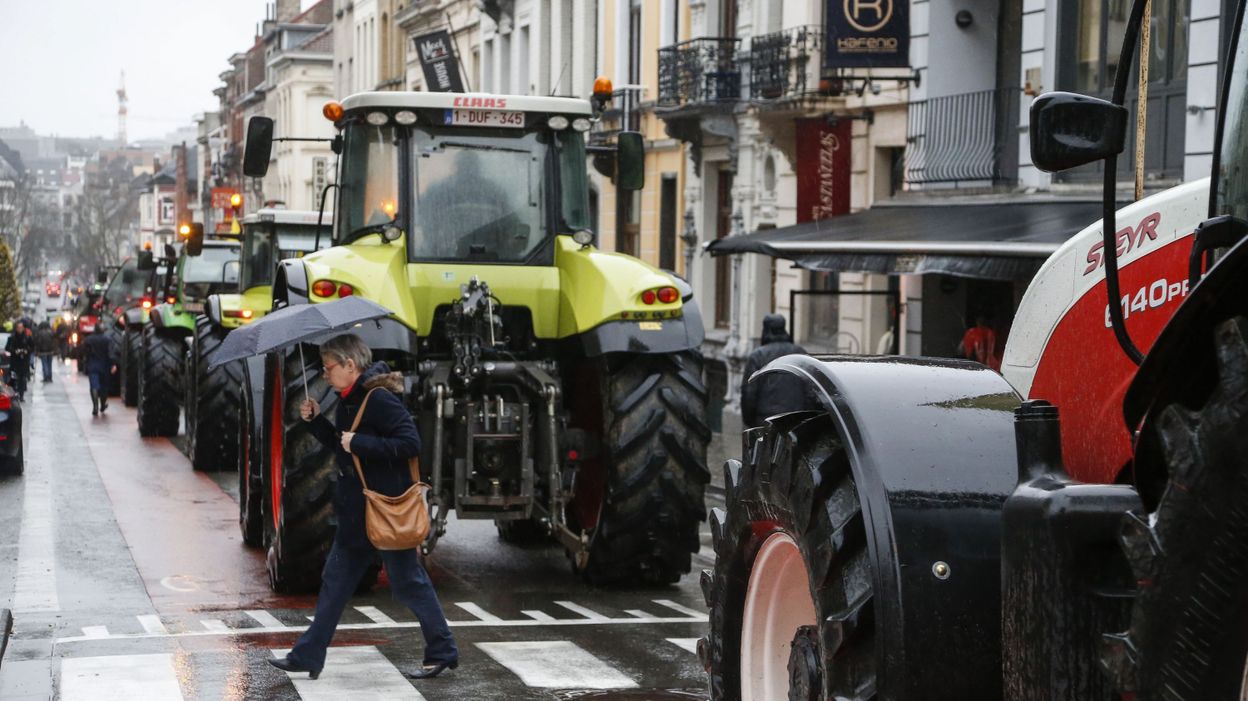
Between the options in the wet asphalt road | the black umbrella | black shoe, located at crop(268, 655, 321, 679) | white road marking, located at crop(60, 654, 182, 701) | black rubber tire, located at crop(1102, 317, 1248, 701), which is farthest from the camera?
the black umbrella

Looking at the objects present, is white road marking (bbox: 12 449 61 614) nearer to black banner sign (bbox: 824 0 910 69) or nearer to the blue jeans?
the blue jeans

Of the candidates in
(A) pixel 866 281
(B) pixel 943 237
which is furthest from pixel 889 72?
(B) pixel 943 237

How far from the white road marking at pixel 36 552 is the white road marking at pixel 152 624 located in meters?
0.64

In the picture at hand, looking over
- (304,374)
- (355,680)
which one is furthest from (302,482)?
(355,680)

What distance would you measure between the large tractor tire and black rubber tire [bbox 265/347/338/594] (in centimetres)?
844

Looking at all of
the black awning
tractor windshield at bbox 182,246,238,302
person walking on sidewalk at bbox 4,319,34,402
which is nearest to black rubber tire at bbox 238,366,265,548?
the black awning

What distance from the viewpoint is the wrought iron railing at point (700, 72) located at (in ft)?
91.5

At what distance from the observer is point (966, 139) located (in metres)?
21.4

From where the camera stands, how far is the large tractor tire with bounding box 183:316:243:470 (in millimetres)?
19266

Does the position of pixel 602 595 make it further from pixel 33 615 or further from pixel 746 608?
pixel 746 608

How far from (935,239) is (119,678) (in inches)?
431

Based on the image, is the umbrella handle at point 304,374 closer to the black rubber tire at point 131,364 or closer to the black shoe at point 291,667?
the black shoe at point 291,667

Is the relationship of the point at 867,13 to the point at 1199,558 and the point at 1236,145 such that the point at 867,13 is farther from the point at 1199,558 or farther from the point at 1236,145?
the point at 1199,558

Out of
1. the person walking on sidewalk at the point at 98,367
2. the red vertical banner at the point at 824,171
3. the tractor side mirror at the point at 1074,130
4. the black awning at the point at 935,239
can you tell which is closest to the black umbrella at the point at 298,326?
the tractor side mirror at the point at 1074,130
